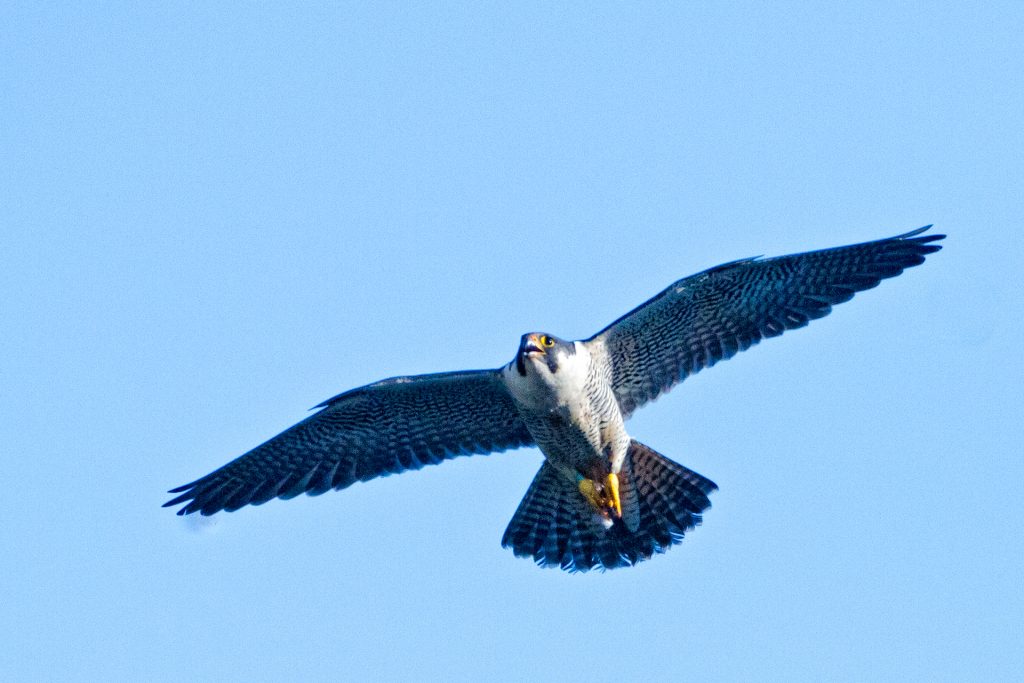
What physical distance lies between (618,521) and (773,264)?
96.2 inches

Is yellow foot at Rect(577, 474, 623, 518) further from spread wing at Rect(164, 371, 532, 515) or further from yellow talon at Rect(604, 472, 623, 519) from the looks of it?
spread wing at Rect(164, 371, 532, 515)

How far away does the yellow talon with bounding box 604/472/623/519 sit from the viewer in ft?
41.2

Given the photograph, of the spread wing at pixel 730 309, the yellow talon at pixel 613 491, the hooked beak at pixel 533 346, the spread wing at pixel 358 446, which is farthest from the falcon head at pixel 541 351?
the yellow talon at pixel 613 491

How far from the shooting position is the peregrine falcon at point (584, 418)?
39.7 feet

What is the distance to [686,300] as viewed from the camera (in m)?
12.3

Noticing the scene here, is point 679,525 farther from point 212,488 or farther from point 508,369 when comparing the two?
point 212,488

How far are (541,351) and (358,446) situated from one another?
2.18 m

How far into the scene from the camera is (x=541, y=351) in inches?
459

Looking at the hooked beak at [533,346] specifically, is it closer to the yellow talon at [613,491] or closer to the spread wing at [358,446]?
the spread wing at [358,446]

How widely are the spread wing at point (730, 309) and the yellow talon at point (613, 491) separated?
1.77 feet

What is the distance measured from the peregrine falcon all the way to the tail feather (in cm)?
1

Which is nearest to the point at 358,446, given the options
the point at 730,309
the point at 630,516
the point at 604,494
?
the point at 604,494

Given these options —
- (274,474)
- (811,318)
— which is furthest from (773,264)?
(274,474)

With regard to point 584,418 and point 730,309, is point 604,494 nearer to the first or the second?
point 584,418
